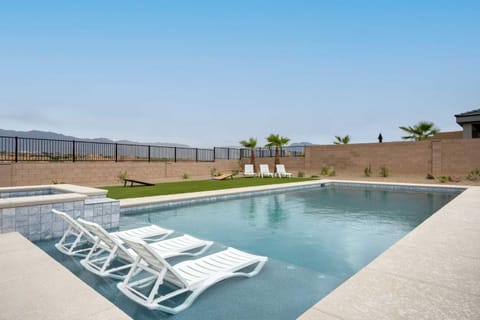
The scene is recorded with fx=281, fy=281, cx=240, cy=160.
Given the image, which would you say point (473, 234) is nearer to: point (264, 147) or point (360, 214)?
point (360, 214)

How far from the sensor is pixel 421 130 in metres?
20.5

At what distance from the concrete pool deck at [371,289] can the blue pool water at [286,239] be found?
1.73 ft

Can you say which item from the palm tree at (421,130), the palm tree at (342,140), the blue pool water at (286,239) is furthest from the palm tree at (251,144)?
the blue pool water at (286,239)

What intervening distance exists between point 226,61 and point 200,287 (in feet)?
47.5

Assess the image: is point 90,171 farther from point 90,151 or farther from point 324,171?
point 324,171

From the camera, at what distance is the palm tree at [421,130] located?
66.5ft

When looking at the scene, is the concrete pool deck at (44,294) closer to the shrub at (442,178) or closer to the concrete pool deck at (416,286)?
the concrete pool deck at (416,286)

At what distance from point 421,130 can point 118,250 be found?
2279 cm

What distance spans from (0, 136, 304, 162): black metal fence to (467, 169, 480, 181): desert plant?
10.2 m

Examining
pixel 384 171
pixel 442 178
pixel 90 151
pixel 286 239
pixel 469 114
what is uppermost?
pixel 469 114

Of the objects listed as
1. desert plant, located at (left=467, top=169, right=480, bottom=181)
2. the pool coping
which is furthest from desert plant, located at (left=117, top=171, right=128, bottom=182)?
desert plant, located at (left=467, top=169, right=480, bottom=181)

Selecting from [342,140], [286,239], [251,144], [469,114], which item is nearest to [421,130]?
[469,114]

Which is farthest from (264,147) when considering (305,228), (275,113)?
(305,228)

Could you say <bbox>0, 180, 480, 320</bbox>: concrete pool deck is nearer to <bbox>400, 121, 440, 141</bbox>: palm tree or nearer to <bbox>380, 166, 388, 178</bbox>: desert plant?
<bbox>380, 166, 388, 178</bbox>: desert plant
